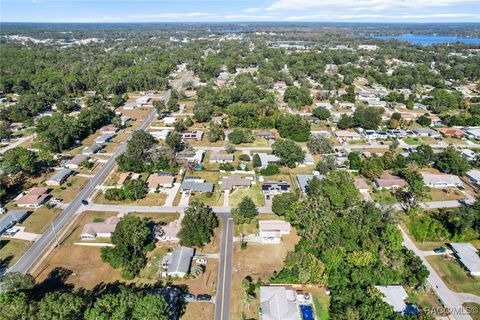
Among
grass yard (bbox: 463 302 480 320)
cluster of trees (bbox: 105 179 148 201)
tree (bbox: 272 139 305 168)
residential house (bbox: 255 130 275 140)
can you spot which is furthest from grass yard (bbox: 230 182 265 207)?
grass yard (bbox: 463 302 480 320)

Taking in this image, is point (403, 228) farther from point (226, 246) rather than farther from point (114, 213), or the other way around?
point (114, 213)

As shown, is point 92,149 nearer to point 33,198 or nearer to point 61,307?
point 33,198

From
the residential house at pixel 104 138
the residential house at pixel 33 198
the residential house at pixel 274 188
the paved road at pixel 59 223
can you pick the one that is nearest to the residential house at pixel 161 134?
the residential house at pixel 104 138

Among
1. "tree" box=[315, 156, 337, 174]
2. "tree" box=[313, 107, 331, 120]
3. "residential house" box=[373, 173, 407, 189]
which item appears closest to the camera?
"residential house" box=[373, 173, 407, 189]

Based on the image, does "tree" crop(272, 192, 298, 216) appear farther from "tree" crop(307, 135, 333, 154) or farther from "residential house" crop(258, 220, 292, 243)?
"tree" crop(307, 135, 333, 154)

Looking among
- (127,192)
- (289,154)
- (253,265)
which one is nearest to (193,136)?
(289,154)

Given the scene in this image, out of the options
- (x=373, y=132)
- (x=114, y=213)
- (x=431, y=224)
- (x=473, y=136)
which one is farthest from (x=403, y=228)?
(x=473, y=136)

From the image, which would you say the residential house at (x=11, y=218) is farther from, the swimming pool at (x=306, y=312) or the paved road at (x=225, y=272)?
the swimming pool at (x=306, y=312)
